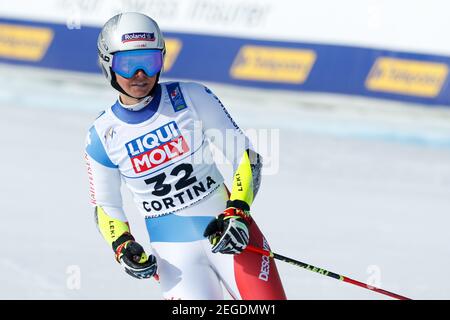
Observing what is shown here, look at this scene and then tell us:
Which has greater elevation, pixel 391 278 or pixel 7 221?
pixel 7 221

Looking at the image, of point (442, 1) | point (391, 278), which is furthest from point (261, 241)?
point (442, 1)

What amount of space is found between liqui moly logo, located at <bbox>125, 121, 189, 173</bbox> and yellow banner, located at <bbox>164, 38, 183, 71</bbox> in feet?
29.3

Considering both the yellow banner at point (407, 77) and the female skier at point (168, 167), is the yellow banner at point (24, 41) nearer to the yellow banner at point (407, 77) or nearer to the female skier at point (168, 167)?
the yellow banner at point (407, 77)

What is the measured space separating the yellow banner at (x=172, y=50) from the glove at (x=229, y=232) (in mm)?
9250

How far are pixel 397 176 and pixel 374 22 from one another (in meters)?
3.02

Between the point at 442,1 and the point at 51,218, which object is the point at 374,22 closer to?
the point at 442,1

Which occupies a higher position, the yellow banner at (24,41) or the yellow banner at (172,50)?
the yellow banner at (24,41)

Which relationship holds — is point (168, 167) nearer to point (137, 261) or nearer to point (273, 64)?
point (137, 261)

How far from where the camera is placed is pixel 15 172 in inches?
348

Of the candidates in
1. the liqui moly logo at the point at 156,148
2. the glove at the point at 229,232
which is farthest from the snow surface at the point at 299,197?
the glove at the point at 229,232

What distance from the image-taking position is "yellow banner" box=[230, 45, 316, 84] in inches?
483

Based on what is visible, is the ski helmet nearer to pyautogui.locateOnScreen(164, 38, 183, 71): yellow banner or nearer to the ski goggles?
the ski goggles

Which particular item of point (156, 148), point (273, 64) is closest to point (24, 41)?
point (273, 64)

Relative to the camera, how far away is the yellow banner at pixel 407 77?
11356 mm
